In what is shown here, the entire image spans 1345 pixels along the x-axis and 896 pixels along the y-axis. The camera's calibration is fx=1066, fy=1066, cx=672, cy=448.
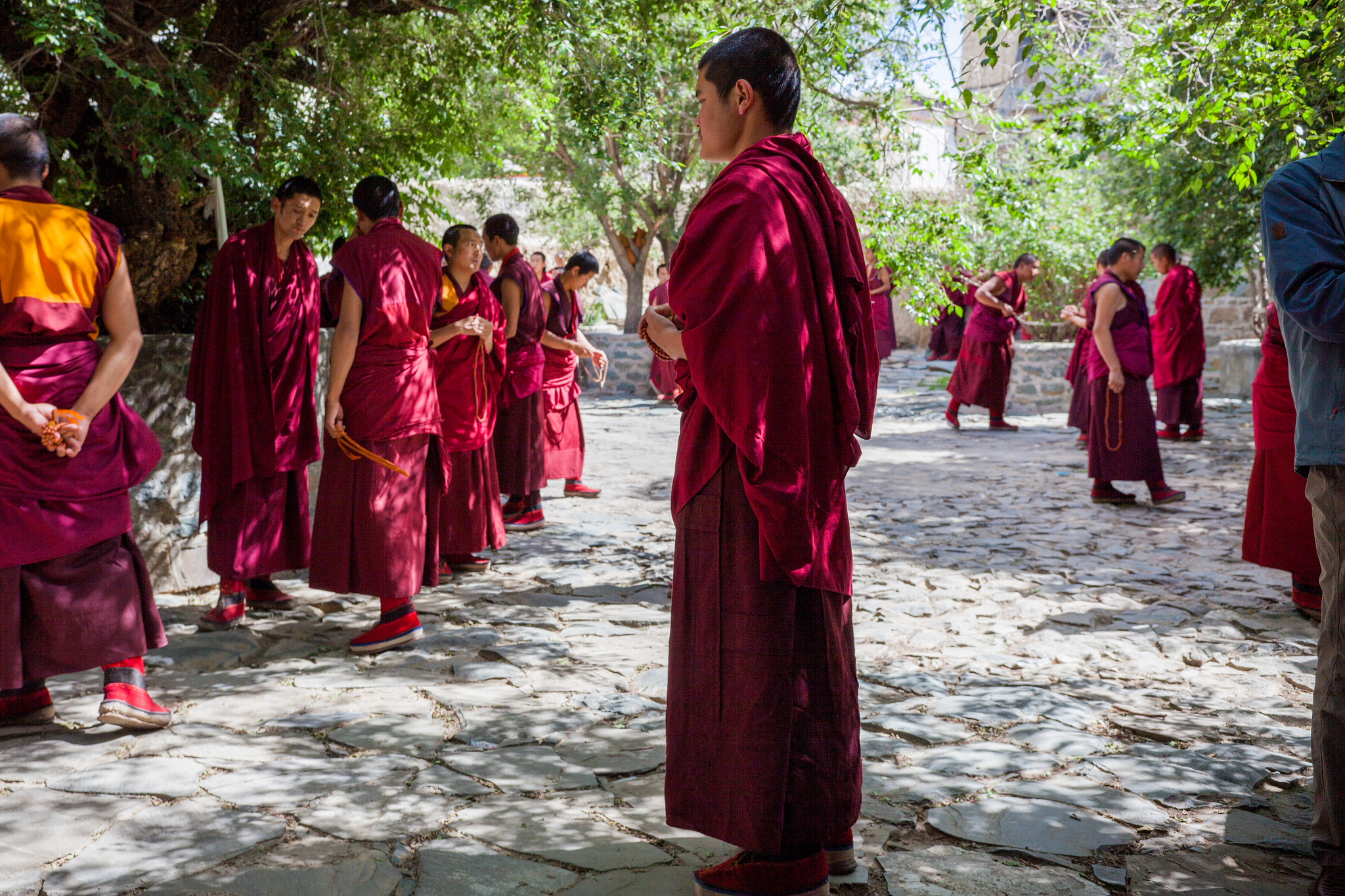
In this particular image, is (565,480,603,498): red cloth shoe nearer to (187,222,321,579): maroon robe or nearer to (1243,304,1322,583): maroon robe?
(187,222,321,579): maroon robe

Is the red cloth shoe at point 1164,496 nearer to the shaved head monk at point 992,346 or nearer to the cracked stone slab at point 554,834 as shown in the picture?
the shaved head monk at point 992,346

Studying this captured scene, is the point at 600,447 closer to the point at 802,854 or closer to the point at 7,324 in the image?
the point at 7,324

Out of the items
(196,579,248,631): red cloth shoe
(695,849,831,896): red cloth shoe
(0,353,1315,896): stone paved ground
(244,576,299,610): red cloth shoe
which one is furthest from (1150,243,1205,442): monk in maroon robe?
(695,849,831,896): red cloth shoe

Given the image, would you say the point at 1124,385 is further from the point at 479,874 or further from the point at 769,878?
the point at 479,874

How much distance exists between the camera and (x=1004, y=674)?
4.21 metres

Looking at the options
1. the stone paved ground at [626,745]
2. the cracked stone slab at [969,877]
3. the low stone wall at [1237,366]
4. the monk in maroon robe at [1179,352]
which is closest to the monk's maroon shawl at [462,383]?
the stone paved ground at [626,745]

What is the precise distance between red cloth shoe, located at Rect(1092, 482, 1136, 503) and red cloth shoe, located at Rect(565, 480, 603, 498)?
3628 mm

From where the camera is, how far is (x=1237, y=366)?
13750 mm

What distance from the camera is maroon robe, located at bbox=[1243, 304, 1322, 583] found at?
4484 millimetres

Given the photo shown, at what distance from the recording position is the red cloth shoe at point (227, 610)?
15.6ft

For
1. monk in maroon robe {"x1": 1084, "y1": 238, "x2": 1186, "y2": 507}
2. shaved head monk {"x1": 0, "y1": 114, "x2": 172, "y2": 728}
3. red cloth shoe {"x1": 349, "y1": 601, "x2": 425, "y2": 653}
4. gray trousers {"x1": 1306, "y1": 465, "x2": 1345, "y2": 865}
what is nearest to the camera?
gray trousers {"x1": 1306, "y1": 465, "x2": 1345, "y2": 865}

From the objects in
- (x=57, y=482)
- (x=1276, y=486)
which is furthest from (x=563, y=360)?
(x=1276, y=486)

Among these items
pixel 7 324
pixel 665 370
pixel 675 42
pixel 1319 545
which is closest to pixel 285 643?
pixel 7 324

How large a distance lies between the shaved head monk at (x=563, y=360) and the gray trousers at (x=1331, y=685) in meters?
5.21
